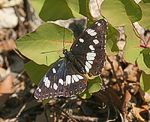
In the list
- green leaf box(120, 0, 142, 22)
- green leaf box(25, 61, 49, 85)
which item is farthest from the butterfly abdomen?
green leaf box(120, 0, 142, 22)

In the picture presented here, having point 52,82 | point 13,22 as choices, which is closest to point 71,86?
point 52,82

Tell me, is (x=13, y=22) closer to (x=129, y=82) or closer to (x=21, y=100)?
(x=21, y=100)

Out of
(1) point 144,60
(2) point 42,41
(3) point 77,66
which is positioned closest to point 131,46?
(1) point 144,60

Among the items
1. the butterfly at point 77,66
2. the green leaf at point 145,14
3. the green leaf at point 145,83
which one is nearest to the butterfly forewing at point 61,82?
the butterfly at point 77,66

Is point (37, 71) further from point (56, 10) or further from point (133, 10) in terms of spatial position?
point (133, 10)

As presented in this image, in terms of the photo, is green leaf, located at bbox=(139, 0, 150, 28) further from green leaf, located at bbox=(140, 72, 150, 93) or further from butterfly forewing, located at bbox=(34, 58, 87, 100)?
butterfly forewing, located at bbox=(34, 58, 87, 100)

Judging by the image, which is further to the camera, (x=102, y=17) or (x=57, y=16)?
(x=57, y=16)

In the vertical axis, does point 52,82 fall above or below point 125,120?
above
